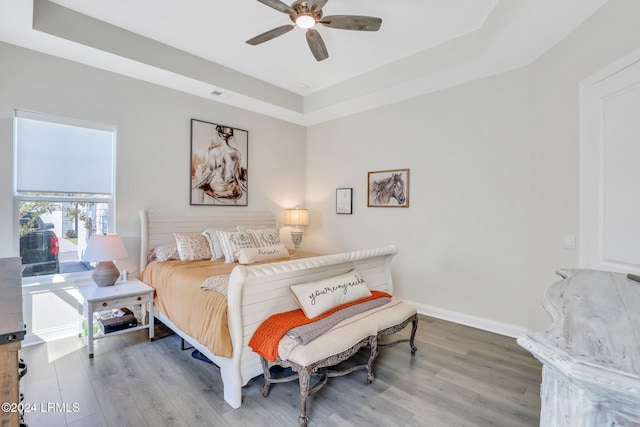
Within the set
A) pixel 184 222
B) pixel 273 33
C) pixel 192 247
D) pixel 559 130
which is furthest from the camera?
pixel 184 222

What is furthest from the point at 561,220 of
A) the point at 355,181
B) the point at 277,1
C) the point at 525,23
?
the point at 277,1

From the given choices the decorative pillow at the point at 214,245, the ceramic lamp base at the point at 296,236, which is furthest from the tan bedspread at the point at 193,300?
the ceramic lamp base at the point at 296,236

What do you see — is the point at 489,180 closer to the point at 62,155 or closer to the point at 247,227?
the point at 247,227

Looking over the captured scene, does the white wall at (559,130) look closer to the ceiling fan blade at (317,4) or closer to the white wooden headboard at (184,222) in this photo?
the ceiling fan blade at (317,4)

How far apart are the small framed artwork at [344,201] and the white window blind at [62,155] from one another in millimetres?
3047

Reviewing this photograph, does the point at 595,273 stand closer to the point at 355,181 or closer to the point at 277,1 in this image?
the point at 277,1

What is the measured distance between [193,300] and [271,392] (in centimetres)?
93

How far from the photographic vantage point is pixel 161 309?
304 centimetres

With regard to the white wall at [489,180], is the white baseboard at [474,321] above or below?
below

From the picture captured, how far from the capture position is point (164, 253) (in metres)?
3.50

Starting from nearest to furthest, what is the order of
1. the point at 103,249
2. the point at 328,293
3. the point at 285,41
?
the point at 328,293
the point at 103,249
the point at 285,41

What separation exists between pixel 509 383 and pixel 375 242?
2405 millimetres

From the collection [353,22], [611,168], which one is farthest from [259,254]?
[611,168]

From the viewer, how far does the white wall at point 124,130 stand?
288 cm
